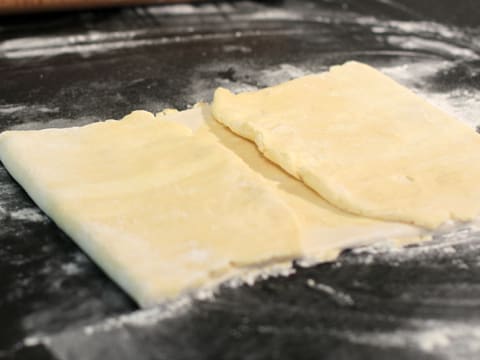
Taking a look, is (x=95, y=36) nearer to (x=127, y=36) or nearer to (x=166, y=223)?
(x=127, y=36)

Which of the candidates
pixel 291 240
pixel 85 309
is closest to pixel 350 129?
pixel 291 240

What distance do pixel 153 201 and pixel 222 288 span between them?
260 millimetres

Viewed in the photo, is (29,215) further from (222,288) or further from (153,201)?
(222,288)

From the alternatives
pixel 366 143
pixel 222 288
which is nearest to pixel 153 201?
pixel 222 288

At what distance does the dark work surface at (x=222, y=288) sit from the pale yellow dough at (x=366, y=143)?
10 centimetres

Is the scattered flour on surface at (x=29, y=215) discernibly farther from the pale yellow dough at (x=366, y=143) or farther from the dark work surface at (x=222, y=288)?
the pale yellow dough at (x=366, y=143)

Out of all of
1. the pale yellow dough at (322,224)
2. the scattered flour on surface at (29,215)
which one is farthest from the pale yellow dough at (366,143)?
the scattered flour on surface at (29,215)

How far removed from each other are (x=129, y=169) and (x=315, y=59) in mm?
1000

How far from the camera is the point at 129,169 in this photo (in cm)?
165

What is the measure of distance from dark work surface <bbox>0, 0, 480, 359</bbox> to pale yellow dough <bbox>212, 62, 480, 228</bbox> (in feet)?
0.33

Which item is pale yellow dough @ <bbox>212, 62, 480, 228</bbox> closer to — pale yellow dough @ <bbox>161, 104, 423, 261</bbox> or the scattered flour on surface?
pale yellow dough @ <bbox>161, 104, 423, 261</bbox>

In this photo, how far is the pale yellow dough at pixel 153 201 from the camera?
4.56ft

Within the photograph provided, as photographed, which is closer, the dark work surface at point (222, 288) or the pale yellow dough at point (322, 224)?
the dark work surface at point (222, 288)

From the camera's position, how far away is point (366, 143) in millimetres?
1777
